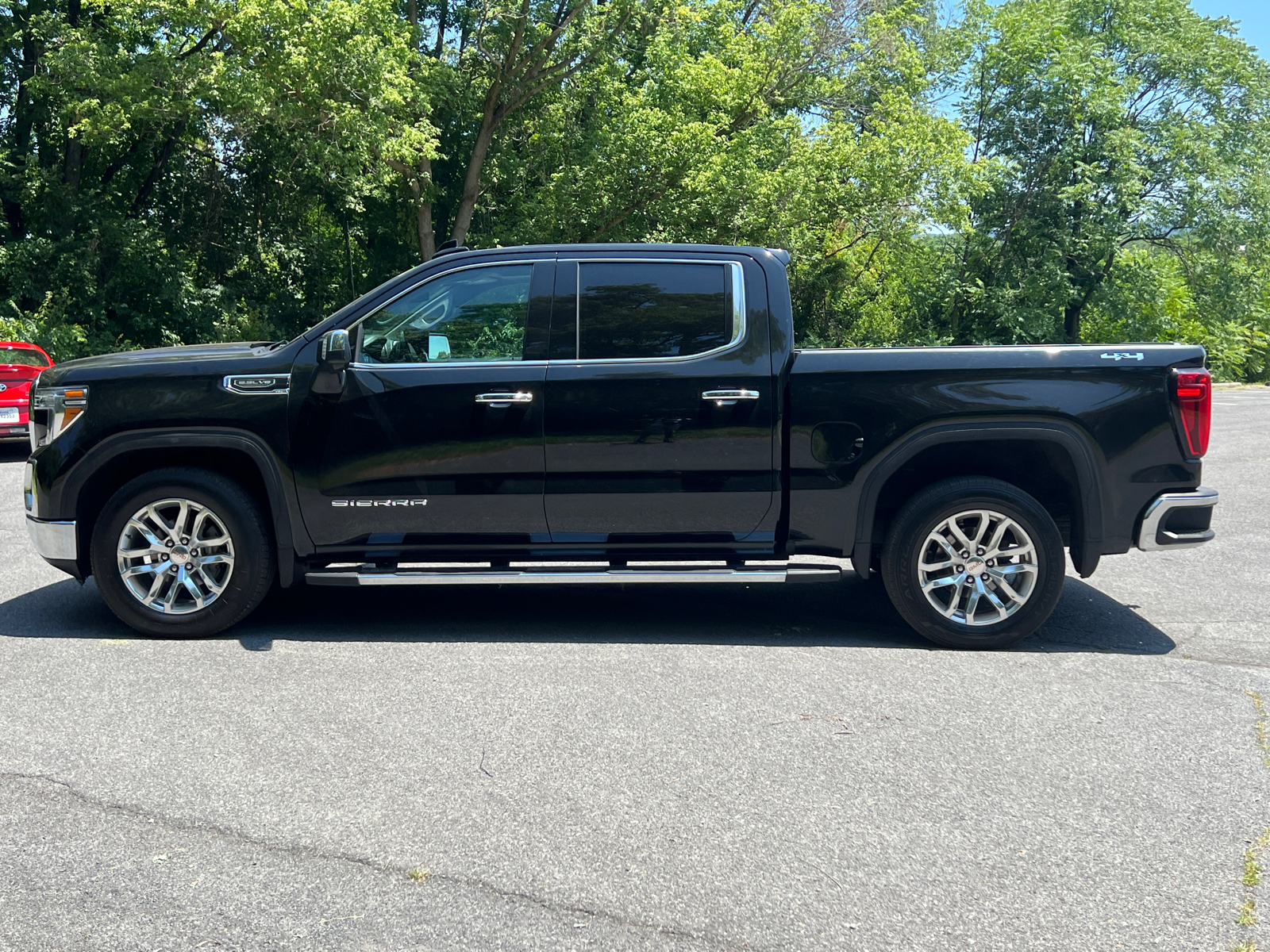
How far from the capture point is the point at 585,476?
5.65 m

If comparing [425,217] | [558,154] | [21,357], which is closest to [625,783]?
[21,357]

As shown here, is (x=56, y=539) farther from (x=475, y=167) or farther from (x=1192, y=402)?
(x=475, y=167)

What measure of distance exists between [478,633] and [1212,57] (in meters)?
40.0

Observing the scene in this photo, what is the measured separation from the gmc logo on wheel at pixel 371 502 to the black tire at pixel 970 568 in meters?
2.37

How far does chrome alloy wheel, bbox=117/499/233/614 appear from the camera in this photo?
5676 millimetres

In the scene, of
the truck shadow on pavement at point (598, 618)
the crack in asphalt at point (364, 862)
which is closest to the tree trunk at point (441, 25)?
the truck shadow on pavement at point (598, 618)

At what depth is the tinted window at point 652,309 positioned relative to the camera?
5738 mm

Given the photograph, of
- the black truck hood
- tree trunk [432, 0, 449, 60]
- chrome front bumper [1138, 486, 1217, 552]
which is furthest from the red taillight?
tree trunk [432, 0, 449, 60]

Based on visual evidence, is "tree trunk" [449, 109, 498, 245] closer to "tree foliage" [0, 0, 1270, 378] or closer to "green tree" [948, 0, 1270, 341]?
"tree foliage" [0, 0, 1270, 378]

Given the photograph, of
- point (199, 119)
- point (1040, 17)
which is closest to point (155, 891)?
point (199, 119)

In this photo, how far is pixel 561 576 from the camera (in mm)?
5656

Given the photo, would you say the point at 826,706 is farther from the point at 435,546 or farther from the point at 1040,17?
the point at 1040,17

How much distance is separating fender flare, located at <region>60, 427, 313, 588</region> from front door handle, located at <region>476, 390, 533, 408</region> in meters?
1.05

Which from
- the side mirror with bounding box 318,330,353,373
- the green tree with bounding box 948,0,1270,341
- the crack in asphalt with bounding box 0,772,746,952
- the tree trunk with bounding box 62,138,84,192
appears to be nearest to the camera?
the crack in asphalt with bounding box 0,772,746,952
